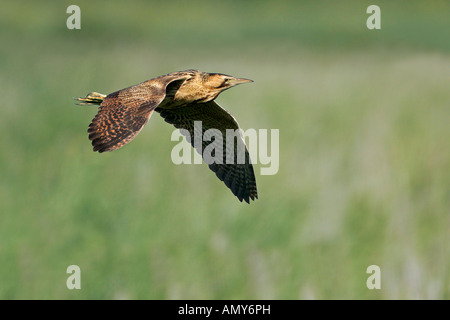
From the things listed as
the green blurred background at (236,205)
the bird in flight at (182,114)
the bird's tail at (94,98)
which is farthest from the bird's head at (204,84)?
the green blurred background at (236,205)

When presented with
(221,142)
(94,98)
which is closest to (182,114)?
(221,142)

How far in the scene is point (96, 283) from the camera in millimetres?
11977

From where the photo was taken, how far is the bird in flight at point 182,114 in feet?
19.7

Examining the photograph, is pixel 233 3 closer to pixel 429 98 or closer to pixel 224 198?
pixel 429 98

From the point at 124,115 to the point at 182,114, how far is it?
1636mm

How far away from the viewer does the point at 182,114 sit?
773 cm

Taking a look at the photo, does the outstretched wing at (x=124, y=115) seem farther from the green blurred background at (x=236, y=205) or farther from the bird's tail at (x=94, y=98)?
the green blurred background at (x=236, y=205)

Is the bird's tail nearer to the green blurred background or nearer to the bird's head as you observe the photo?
the bird's head

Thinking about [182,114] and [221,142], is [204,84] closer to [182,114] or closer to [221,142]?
[182,114]

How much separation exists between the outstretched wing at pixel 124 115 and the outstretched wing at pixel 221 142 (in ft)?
3.51

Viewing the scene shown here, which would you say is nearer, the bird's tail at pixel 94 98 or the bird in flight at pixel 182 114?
the bird in flight at pixel 182 114

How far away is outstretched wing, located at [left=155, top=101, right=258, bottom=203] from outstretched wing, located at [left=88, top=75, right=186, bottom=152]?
1.07 metres

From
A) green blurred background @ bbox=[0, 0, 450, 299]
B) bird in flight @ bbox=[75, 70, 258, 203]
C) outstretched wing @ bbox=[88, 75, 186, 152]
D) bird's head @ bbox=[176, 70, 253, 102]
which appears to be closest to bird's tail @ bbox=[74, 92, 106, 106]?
bird in flight @ bbox=[75, 70, 258, 203]
